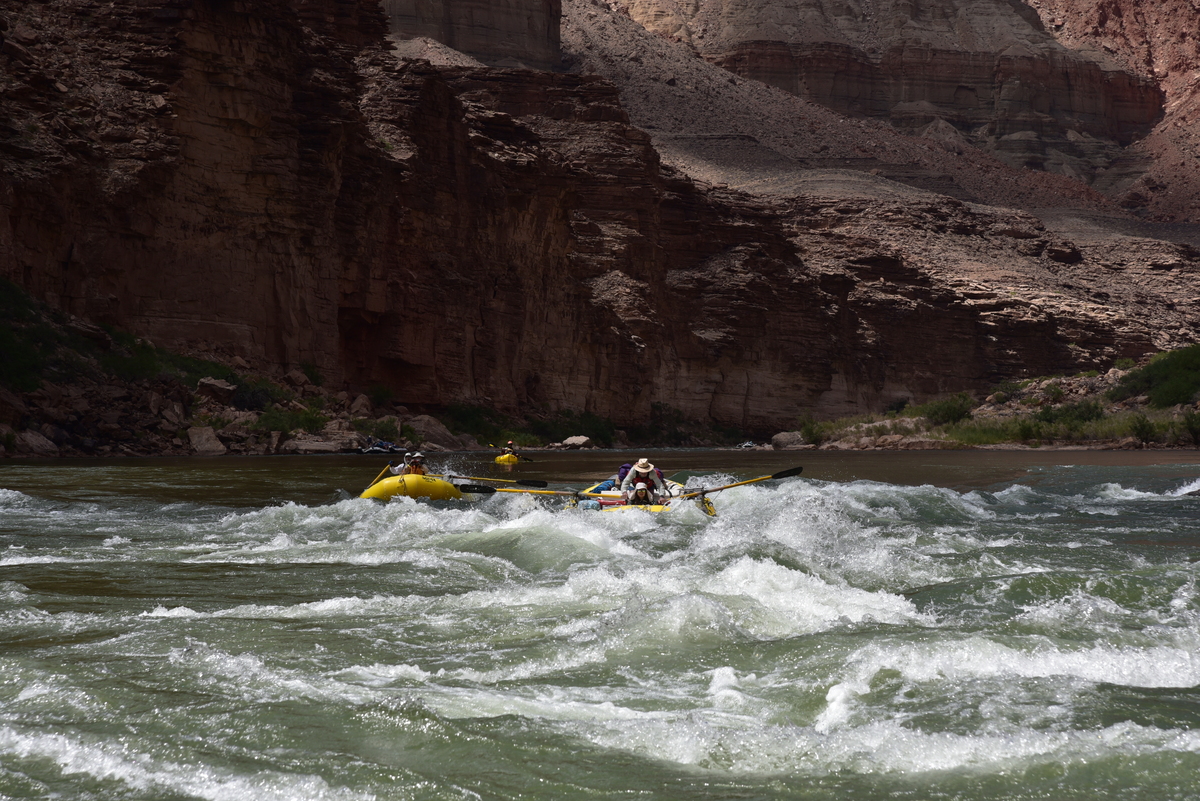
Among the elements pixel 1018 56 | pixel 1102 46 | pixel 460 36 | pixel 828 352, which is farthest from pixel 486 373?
pixel 1102 46

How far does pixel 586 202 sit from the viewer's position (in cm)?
6594

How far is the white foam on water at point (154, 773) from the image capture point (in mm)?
4480

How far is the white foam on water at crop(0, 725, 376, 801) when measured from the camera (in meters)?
4.48

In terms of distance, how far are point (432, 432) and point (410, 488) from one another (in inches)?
911

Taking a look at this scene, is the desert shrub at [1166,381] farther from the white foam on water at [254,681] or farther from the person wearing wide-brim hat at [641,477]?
the white foam on water at [254,681]

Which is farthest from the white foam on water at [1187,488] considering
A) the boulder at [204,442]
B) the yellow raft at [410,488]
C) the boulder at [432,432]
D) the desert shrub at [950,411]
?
the desert shrub at [950,411]

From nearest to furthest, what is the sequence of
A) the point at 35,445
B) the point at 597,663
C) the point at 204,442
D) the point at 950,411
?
the point at 597,663
the point at 35,445
the point at 204,442
the point at 950,411

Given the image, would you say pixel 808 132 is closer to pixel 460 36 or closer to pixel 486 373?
pixel 460 36

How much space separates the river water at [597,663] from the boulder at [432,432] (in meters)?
26.6

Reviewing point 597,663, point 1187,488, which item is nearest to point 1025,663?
point 597,663

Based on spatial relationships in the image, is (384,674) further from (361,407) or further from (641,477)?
(361,407)

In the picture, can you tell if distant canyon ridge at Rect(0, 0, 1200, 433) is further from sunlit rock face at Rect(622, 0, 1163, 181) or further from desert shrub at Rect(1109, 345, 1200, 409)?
desert shrub at Rect(1109, 345, 1200, 409)

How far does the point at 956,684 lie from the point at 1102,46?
187 m

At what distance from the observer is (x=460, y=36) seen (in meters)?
117
